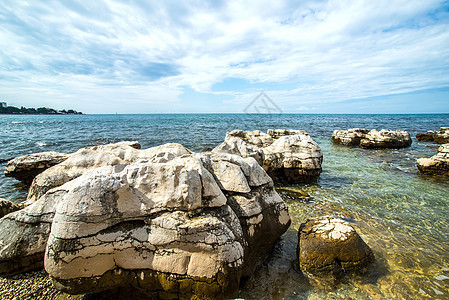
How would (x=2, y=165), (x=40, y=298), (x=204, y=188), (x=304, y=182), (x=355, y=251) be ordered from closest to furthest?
(x=40, y=298), (x=204, y=188), (x=355, y=251), (x=304, y=182), (x=2, y=165)

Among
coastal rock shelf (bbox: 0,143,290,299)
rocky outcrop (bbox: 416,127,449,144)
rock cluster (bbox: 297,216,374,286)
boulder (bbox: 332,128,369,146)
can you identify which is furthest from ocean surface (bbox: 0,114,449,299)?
rocky outcrop (bbox: 416,127,449,144)

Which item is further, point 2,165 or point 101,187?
point 2,165

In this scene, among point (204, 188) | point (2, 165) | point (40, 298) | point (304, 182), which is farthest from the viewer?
point (2, 165)

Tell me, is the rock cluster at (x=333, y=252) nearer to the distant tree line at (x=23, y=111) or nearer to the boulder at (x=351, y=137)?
the boulder at (x=351, y=137)

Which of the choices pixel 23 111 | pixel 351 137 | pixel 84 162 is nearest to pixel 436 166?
pixel 351 137

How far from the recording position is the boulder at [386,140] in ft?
58.4

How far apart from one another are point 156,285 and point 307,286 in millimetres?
2489

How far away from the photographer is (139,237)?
320 cm

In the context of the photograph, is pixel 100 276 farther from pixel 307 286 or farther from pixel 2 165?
pixel 2 165

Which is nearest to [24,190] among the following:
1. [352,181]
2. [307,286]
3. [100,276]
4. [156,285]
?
[100,276]

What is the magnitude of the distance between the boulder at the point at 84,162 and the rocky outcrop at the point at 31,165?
3104 millimetres

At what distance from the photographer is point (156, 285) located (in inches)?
124

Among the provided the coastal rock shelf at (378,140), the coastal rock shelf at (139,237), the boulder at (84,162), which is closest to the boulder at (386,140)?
the coastal rock shelf at (378,140)

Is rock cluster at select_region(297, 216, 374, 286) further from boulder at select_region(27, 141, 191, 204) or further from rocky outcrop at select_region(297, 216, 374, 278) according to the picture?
boulder at select_region(27, 141, 191, 204)
